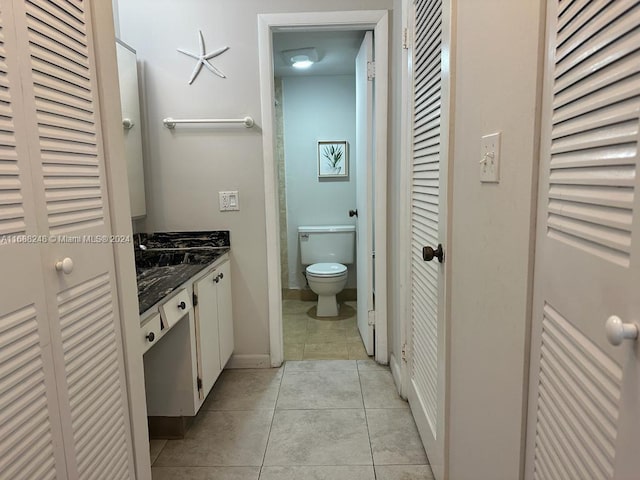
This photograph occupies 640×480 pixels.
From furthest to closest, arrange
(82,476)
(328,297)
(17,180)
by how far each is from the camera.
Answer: (328,297), (82,476), (17,180)

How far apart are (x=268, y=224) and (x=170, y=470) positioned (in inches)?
54.0

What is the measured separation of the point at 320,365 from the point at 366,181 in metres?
1.26

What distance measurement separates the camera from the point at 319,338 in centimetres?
315

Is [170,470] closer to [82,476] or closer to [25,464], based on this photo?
[82,476]

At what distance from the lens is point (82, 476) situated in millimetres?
935

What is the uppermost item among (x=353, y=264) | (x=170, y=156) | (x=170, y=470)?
(x=170, y=156)

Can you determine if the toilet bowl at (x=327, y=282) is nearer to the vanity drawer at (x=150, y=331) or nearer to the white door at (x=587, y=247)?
the vanity drawer at (x=150, y=331)

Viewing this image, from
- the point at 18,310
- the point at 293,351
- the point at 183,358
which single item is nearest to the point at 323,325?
the point at 293,351

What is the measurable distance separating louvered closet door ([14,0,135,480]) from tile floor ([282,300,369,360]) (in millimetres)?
1832

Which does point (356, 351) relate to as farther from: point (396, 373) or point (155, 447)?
point (155, 447)

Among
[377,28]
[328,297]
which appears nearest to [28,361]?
[377,28]

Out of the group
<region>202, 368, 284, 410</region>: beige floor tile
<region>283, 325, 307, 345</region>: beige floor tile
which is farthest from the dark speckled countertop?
<region>283, 325, 307, 345</region>: beige floor tile

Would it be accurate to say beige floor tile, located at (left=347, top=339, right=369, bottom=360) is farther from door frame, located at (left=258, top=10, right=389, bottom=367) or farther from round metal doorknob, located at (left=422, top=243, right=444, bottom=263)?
round metal doorknob, located at (left=422, top=243, right=444, bottom=263)

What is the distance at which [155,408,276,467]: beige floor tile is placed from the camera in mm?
1759
